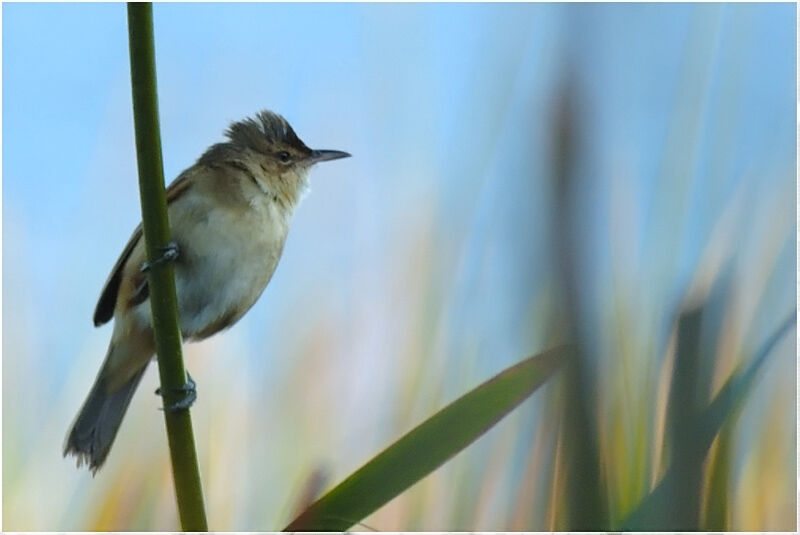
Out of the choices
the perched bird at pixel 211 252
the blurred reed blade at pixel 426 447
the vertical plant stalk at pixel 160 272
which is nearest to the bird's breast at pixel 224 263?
the perched bird at pixel 211 252

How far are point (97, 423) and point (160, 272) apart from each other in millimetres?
407

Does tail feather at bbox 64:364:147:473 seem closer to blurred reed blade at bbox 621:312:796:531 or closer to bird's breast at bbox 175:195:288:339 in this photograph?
bird's breast at bbox 175:195:288:339

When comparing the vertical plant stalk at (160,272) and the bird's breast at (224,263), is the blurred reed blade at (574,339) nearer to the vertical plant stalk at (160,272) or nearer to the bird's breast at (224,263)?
the vertical plant stalk at (160,272)

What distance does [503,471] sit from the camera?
836 millimetres

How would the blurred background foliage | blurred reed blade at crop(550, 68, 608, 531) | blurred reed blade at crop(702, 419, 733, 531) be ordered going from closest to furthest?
1. blurred reed blade at crop(550, 68, 608, 531)
2. blurred reed blade at crop(702, 419, 733, 531)
3. the blurred background foliage

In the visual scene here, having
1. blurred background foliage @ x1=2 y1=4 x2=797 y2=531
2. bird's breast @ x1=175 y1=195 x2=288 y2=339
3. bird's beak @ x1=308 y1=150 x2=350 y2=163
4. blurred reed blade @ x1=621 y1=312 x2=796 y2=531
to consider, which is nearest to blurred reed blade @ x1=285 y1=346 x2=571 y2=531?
blurred reed blade @ x1=621 y1=312 x2=796 y2=531

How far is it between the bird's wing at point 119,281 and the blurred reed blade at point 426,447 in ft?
1.33

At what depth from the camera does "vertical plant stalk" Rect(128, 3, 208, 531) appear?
0.54 m

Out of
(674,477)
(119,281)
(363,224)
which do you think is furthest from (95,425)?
(674,477)

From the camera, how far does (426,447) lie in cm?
59

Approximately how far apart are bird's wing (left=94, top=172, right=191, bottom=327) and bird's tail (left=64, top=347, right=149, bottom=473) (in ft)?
0.15

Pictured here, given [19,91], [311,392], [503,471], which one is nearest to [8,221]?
[19,91]

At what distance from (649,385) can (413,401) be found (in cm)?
40

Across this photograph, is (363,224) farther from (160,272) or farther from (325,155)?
(160,272)
